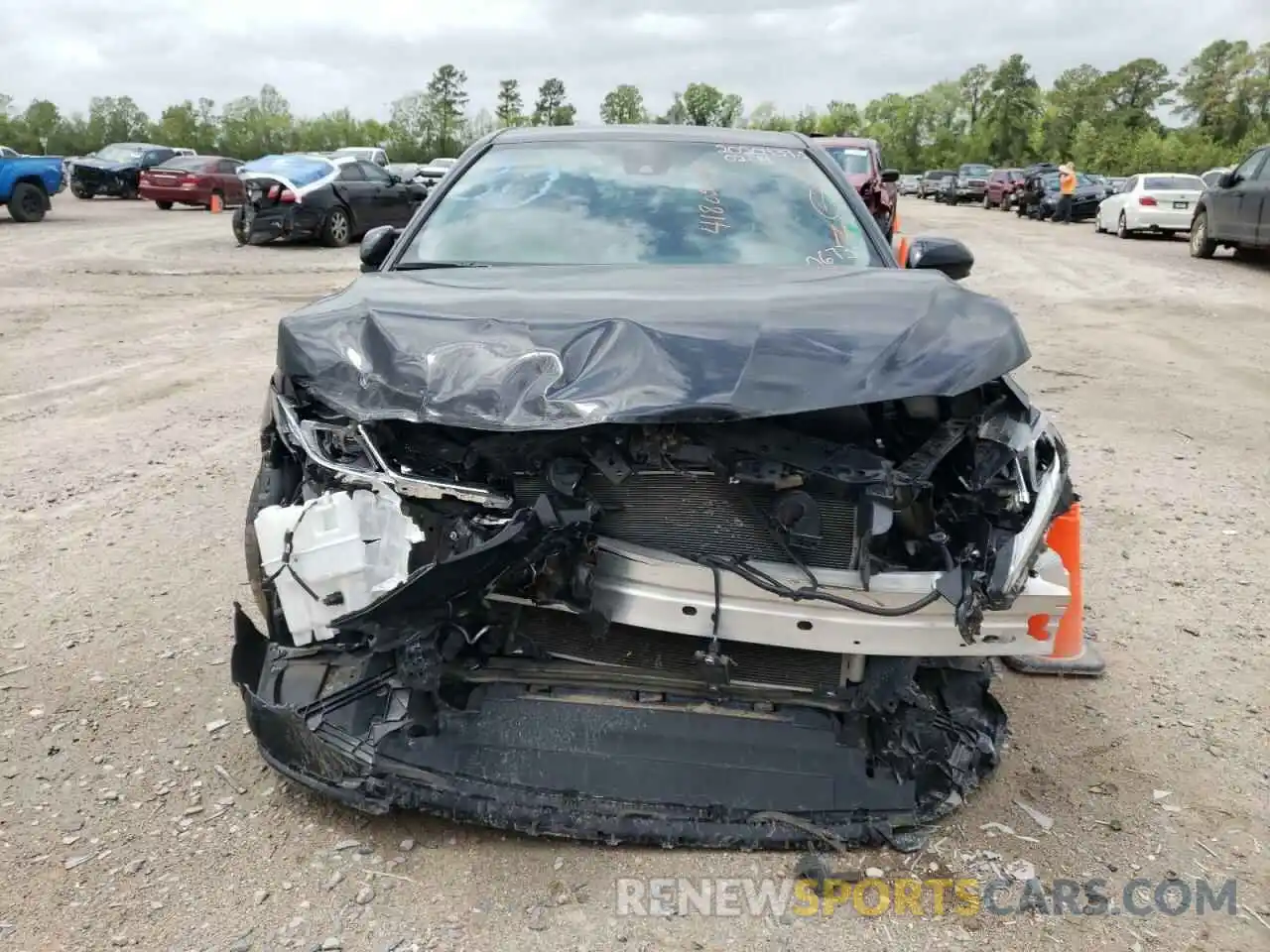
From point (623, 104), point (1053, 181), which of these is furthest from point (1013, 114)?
point (1053, 181)

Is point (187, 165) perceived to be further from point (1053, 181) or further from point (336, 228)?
point (1053, 181)

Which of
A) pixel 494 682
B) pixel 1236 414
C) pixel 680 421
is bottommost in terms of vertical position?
pixel 1236 414

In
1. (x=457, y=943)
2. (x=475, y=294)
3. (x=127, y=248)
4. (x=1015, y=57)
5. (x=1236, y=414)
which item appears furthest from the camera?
(x=1015, y=57)

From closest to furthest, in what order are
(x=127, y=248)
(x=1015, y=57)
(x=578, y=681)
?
(x=578, y=681) → (x=127, y=248) → (x=1015, y=57)

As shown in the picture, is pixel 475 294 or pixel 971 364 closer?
pixel 971 364

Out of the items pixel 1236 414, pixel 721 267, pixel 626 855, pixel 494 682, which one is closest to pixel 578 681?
pixel 494 682

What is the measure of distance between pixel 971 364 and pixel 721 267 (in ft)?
3.75

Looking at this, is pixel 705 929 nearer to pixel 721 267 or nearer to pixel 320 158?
pixel 721 267

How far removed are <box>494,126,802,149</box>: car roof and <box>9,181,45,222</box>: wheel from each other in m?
18.5

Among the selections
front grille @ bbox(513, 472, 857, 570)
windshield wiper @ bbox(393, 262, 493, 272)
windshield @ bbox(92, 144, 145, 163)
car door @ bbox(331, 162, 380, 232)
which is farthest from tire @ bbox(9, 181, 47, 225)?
front grille @ bbox(513, 472, 857, 570)

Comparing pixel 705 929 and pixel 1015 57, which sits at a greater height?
pixel 1015 57

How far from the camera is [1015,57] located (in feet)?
254

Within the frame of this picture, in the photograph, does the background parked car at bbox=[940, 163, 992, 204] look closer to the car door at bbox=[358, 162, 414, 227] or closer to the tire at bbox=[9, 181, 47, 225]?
the car door at bbox=[358, 162, 414, 227]

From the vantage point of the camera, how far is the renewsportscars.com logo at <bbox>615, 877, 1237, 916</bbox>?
2.37 meters
